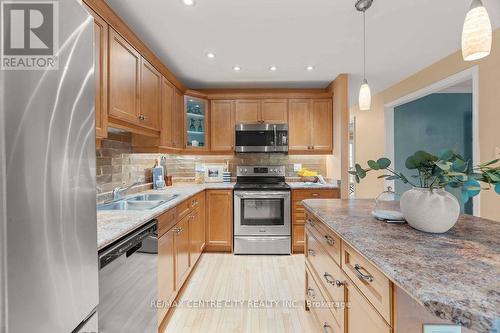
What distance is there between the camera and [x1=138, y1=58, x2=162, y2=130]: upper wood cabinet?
218cm

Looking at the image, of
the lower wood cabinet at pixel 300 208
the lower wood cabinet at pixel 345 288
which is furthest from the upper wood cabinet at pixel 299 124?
the lower wood cabinet at pixel 345 288

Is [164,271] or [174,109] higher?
[174,109]

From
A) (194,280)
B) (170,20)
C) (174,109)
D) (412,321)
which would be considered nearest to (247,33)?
(170,20)

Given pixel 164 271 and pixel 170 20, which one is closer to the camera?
pixel 164 271

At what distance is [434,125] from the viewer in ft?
13.4

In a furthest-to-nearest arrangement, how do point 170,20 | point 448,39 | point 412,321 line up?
point 448,39 < point 170,20 < point 412,321

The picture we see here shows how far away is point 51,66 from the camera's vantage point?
757mm

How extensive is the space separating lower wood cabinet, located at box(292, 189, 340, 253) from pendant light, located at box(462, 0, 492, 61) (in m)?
2.31

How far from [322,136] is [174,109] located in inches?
85.2

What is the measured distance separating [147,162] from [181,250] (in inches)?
50.6

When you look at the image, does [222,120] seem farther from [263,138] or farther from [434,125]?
[434,125]

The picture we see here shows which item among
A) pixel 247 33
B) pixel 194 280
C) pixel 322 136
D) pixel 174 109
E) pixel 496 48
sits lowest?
pixel 194 280

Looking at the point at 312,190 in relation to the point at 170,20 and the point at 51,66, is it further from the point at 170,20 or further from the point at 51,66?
the point at 51,66

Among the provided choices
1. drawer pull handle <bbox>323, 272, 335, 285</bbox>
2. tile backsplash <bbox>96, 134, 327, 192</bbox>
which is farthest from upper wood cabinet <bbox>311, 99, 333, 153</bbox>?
drawer pull handle <bbox>323, 272, 335, 285</bbox>
